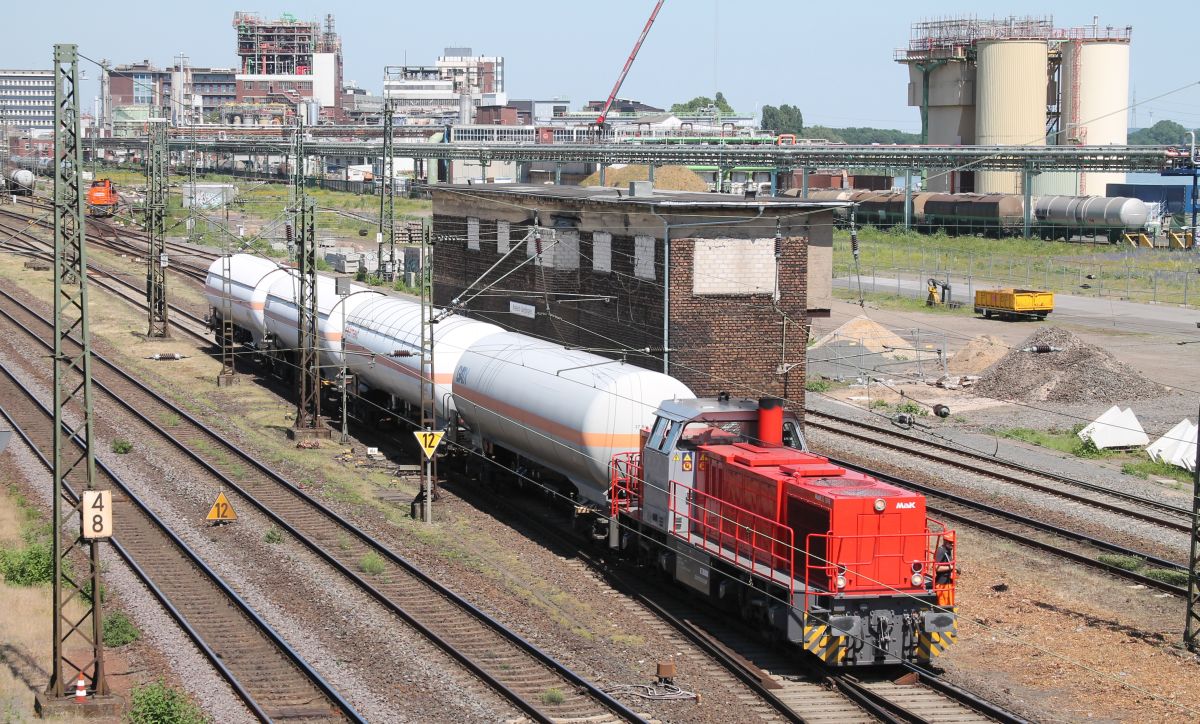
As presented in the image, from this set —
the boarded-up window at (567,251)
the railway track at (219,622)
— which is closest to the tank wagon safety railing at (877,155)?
the boarded-up window at (567,251)

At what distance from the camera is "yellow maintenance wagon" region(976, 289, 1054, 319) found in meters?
67.2

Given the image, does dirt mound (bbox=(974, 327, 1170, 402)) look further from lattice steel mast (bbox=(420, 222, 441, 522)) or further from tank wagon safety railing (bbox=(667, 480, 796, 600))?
tank wagon safety railing (bbox=(667, 480, 796, 600))

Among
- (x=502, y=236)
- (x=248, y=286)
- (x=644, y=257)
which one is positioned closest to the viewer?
(x=644, y=257)

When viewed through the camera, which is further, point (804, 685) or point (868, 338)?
point (868, 338)

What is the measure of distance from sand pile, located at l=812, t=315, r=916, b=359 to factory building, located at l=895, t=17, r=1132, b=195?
224ft

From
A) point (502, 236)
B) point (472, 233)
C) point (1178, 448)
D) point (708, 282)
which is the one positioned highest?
point (472, 233)

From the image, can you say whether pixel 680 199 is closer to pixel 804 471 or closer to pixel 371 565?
pixel 371 565

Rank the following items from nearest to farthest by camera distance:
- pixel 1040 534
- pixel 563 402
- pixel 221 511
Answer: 1. pixel 563 402
2. pixel 1040 534
3. pixel 221 511

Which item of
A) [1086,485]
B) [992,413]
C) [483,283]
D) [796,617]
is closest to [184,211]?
[483,283]

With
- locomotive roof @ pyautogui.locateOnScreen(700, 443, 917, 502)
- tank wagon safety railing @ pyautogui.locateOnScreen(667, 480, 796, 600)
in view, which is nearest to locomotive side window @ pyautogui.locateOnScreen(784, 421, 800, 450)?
locomotive roof @ pyautogui.locateOnScreen(700, 443, 917, 502)

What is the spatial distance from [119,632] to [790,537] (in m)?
11.3

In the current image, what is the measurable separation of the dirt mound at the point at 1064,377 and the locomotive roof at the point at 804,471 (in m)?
26.0

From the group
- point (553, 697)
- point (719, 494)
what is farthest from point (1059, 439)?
point (553, 697)

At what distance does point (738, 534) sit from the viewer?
21.8 m
